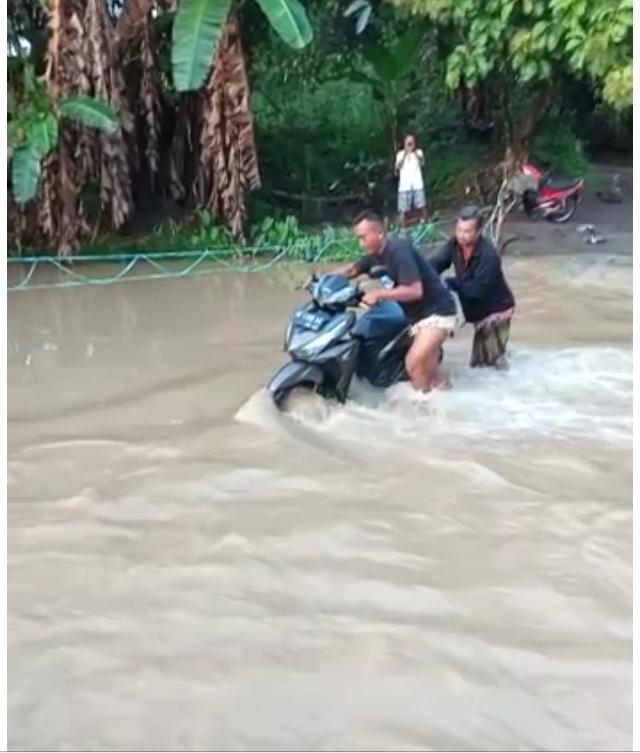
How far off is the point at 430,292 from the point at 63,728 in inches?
154

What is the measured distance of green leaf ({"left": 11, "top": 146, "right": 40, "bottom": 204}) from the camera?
37.3 ft

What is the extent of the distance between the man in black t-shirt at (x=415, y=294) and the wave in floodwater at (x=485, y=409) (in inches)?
8.2

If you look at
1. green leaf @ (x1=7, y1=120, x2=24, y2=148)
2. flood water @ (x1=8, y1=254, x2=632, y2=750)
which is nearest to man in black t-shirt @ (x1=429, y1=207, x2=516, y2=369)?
flood water @ (x1=8, y1=254, x2=632, y2=750)

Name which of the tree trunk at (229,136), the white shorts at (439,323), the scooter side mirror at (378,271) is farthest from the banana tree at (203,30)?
the white shorts at (439,323)

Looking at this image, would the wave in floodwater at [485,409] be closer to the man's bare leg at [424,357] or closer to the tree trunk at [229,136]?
the man's bare leg at [424,357]

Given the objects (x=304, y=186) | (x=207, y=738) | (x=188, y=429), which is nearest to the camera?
(x=207, y=738)

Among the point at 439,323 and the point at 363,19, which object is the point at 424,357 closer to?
the point at 439,323

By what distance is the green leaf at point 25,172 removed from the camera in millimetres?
11359

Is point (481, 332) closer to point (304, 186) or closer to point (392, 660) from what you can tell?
point (392, 660)

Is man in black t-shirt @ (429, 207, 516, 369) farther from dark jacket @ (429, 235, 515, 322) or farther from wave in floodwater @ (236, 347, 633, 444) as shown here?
wave in floodwater @ (236, 347, 633, 444)

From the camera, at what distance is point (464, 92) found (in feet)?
61.8

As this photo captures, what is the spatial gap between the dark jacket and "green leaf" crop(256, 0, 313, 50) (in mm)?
4955

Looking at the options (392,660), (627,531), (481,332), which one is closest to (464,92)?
(481,332)

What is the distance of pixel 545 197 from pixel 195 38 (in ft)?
18.2
